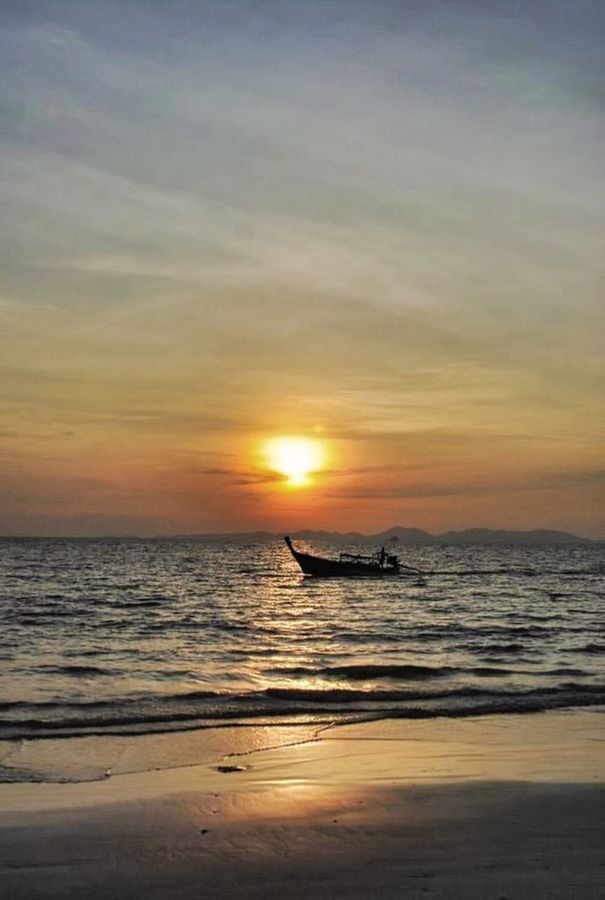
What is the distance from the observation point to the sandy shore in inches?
251

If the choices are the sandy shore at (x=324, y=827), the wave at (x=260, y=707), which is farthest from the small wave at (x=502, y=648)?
the sandy shore at (x=324, y=827)

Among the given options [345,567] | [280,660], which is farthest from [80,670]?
[345,567]

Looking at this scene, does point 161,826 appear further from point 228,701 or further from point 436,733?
point 228,701

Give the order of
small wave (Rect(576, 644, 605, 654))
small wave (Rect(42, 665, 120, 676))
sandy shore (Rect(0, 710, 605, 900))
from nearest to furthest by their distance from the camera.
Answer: sandy shore (Rect(0, 710, 605, 900))
small wave (Rect(42, 665, 120, 676))
small wave (Rect(576, 644, 605, 654))

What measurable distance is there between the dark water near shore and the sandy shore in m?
4.11

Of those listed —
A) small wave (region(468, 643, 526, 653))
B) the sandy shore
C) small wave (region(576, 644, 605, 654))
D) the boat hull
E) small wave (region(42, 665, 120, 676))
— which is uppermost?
the boat hull

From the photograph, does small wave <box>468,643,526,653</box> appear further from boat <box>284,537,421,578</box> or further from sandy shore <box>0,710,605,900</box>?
boat <box>284,537,421,578</box>

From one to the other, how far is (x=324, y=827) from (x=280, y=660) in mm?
15980

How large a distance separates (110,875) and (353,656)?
59.5ft

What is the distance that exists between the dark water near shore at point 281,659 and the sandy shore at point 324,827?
4112mm

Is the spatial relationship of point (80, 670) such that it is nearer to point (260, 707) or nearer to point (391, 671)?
point (260, 707)

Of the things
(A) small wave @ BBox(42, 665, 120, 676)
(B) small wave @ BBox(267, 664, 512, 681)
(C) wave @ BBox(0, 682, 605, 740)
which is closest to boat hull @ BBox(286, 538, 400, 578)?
(B) small wave @ BBox(267, 664, 512, 681)

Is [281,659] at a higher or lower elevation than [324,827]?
lower

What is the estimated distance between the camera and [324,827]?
7801 millimetres
